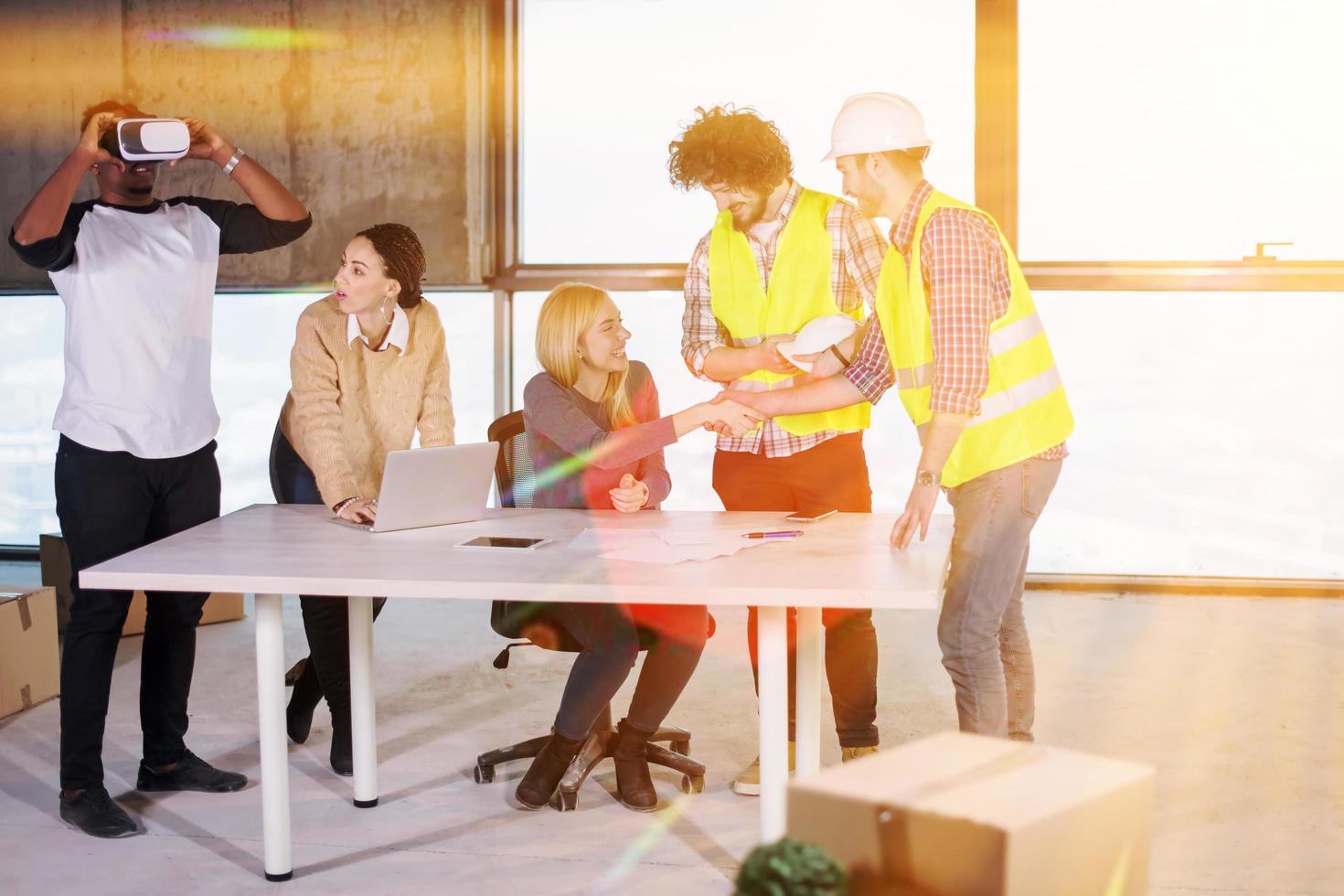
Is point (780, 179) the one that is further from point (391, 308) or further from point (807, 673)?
point (807, 673)

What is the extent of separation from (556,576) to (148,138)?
1.31 meters

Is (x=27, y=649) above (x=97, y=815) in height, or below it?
above

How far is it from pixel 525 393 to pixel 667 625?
2.04ft

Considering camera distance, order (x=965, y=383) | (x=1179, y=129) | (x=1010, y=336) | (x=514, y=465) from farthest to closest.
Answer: (x=1179, y=129) → (x=514, y=465) → (x=1010, y=336) → (x=965, y=383)

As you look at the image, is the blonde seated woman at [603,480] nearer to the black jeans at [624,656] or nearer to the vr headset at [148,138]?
the black jeans at [624,656]

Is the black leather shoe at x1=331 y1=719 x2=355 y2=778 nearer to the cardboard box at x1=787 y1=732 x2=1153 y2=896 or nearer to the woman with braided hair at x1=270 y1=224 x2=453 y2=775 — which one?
the woman with braided hair at x1=270 y1=224 x2=453 y2=775

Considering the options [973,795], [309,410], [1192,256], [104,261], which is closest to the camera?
[973,795]

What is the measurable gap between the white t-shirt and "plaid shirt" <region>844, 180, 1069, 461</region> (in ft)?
5.27

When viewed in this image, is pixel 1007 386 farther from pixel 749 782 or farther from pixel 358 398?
pixel 358 398

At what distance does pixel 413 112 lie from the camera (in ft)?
18.3

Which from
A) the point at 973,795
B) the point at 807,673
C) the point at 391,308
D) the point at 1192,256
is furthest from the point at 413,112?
the point at 973,795

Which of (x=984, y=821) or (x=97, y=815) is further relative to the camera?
(x=97, y=815)

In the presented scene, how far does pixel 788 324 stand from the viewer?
3.25m

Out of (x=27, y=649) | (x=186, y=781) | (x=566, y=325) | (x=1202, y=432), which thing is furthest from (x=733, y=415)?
(x=1202, y=432)
